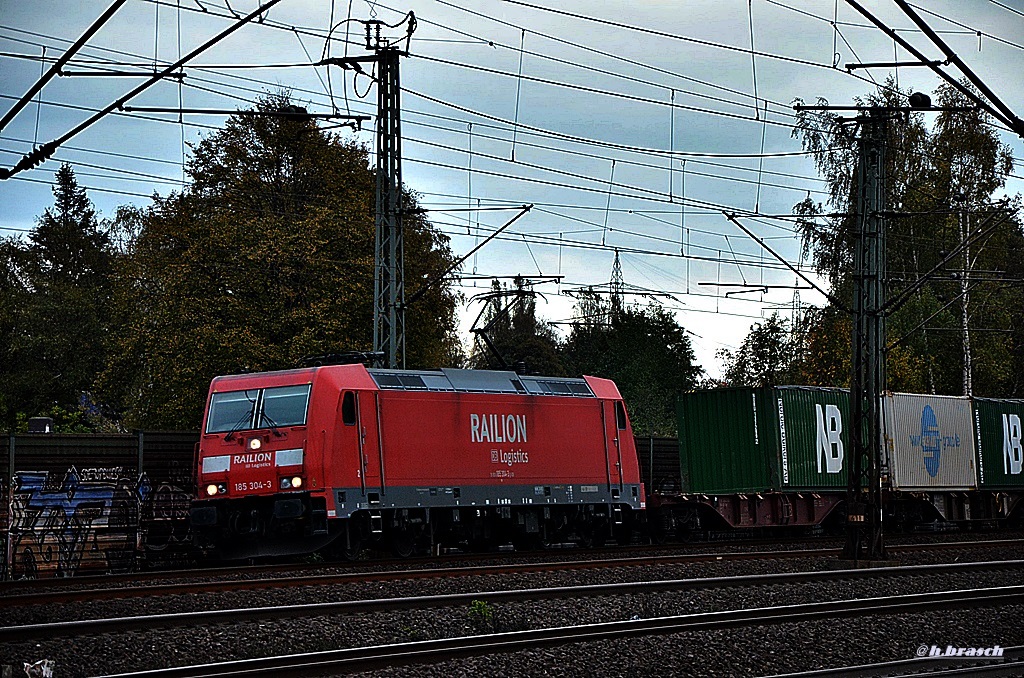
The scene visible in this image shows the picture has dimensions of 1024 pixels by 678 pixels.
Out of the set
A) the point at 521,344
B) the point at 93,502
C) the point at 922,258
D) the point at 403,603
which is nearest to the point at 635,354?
the point at 521,344

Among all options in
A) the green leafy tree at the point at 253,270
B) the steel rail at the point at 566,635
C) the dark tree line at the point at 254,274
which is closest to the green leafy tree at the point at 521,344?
the dark tree line at the point at 254,274

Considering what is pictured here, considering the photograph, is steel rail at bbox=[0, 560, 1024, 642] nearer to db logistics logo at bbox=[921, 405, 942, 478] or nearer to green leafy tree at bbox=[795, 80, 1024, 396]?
db logistics logo at bbox=[921, 405, 942, 478]

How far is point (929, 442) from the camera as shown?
33562 mm

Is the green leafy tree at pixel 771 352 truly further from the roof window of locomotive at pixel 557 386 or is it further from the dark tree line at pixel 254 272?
the roof window of locomotive at pixel 557 386

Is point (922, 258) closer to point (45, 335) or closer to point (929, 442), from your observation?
point (929, 442)

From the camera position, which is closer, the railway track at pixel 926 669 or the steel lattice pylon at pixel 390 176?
the railway track at pixel 926 669

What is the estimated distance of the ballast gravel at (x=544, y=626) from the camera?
12062 millimetres

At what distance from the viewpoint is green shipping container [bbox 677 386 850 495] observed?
30.8 m

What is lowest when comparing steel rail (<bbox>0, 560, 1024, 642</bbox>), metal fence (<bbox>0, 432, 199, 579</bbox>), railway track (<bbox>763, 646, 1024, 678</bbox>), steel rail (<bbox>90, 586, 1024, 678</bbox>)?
railway track (<bbox>763, 646, 1024, 678</bbox>)

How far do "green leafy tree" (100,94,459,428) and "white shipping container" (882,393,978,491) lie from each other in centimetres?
1617

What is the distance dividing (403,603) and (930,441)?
2156 cm

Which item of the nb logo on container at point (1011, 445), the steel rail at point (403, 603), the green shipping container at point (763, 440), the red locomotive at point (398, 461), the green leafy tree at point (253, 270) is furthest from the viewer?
the green leafy tree at point (253, 270)

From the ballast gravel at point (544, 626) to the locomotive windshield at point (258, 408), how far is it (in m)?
4.77
